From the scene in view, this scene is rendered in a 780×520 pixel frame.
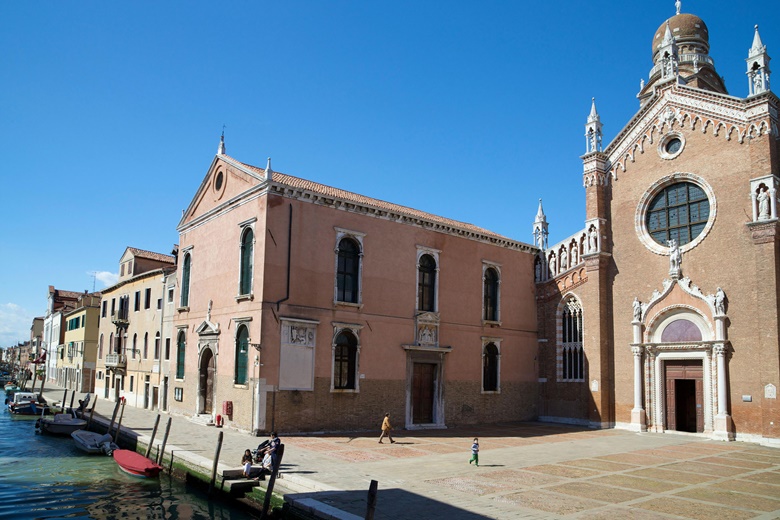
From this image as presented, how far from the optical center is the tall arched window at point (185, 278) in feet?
89.2

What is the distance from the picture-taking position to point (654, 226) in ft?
83.6

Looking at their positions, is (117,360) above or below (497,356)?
below

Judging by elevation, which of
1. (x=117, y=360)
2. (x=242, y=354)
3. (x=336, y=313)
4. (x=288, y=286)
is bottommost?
(x=117, y=360)

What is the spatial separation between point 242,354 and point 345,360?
366 centimetres

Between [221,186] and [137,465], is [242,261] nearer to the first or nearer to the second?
[221,186]

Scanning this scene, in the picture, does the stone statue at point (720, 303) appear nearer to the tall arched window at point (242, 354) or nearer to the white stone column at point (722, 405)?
the white stone column at point (722, 405)

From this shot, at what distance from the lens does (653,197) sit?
84.2 ft

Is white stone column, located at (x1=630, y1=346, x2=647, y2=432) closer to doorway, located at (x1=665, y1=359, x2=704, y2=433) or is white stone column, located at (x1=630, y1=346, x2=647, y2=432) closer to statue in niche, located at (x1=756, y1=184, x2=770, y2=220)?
doorway, located at (x1=665, y1=359, x2=704, y2=433)

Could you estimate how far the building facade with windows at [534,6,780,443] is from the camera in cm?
2175

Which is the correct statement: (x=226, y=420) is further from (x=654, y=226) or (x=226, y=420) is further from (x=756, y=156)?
(x=756, y=156)

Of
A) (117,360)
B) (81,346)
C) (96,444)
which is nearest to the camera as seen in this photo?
(96,444)

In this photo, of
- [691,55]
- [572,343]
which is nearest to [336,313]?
[572,343]

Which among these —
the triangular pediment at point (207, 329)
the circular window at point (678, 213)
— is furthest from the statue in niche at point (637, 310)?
the triangular pediment at point (207, 329)

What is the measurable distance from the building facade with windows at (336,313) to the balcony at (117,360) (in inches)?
403
